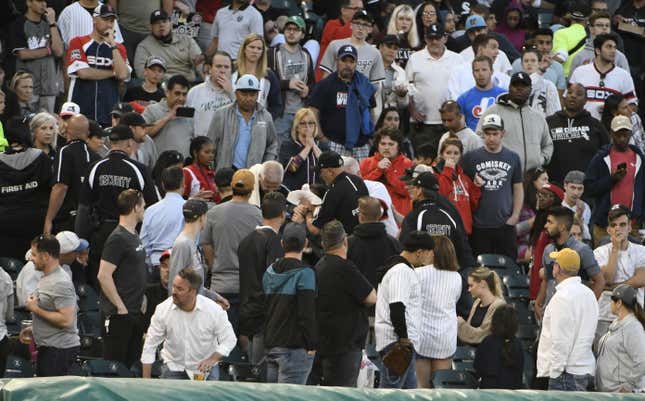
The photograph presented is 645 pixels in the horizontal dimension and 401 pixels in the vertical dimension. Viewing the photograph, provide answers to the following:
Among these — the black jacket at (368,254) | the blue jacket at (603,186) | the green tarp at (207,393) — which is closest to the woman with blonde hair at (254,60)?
the blue jacket at (603,186)

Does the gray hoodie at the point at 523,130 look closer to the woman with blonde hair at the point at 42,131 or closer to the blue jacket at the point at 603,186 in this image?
the blue jacket at the point at 603,186

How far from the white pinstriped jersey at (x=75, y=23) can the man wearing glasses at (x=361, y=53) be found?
2.15 metres

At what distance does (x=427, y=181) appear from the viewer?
12.5 m

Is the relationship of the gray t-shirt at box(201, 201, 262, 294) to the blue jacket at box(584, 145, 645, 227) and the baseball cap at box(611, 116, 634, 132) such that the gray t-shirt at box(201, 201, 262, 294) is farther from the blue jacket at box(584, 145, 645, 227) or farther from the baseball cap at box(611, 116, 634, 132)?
the baseball cap at box(611, 116, 634, 132)

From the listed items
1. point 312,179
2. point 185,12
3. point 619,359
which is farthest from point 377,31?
point 619,359

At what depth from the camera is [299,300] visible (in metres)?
10.4

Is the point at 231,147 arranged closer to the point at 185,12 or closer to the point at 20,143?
the point at 20,143

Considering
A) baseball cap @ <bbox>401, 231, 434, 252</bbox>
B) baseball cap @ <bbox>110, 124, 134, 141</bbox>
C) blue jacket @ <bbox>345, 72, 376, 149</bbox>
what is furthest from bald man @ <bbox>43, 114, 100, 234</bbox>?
baseball cap @ <bbox>401, 231, 434, 252</bbox>

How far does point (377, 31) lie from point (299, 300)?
27.9 ft

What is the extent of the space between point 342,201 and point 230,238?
3.78 feet

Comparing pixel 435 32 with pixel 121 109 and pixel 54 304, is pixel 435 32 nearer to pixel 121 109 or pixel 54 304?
pixel 121 109

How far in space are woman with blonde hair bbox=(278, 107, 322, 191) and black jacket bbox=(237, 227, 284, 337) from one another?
269 centimetres

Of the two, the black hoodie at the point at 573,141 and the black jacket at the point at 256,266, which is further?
the black hoodie at the point at 573,141

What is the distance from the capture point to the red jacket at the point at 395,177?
13742 millimetres
